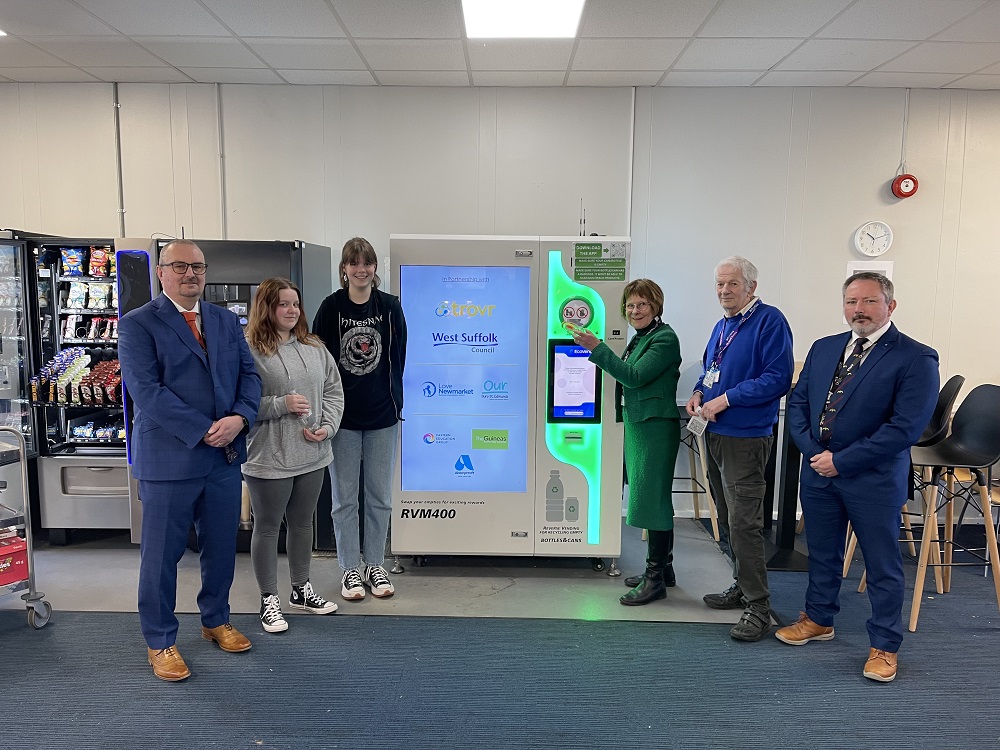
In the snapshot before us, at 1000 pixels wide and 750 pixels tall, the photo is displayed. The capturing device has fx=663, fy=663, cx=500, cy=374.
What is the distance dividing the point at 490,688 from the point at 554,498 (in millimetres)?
1172

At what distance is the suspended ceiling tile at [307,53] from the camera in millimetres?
3588

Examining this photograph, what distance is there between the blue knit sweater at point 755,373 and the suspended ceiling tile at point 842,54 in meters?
1.75

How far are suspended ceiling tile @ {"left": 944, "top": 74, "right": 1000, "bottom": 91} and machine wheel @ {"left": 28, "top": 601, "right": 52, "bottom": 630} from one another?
575 cm

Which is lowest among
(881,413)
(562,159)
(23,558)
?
(23,558)

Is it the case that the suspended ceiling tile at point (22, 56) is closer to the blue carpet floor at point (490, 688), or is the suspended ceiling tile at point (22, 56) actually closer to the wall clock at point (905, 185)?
the blue carpet floor at point (490, 688)

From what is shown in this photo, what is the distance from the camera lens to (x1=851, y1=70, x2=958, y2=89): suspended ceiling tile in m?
4.01

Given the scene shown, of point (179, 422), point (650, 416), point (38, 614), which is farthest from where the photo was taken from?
point (650, 416)


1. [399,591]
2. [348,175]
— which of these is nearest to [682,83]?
[348,175]

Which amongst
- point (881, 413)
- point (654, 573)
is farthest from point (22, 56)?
point (881, 413)

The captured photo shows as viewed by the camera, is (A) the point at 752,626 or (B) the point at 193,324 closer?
(B) the point at 193,324

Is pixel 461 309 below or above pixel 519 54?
below

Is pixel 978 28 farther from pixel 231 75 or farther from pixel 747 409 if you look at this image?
pixel 231 75

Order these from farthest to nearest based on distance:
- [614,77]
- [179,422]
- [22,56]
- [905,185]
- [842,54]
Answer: [905,185], [614,77], [22,56], [842,54], [179,422]

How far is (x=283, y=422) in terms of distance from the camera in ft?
9.28
